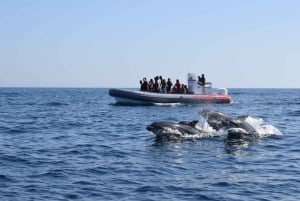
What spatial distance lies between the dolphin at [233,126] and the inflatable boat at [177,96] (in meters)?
21.8

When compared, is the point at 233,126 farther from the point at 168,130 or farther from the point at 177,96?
the point at 177,96

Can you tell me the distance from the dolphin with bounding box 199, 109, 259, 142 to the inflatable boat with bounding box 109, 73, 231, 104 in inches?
858

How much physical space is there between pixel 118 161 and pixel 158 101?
1193 inches

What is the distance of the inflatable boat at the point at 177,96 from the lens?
46594 millimetres

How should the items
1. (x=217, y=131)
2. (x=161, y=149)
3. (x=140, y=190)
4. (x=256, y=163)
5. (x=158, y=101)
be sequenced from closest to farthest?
(x=140, y=190)
(x=256, y=163)
(x=161, y=149)
(x=217, y=131)
(x=158, y=101)

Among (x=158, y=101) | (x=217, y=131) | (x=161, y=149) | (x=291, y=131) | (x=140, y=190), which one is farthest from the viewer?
(x=158, y=101)

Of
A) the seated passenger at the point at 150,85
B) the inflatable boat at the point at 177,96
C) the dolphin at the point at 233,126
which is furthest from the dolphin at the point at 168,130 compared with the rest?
the seated passenger at the point at 150,85

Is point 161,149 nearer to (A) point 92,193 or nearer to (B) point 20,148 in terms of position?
(B) point 20,148

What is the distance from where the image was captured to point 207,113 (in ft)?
81.5

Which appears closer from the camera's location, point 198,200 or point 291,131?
point 198,200

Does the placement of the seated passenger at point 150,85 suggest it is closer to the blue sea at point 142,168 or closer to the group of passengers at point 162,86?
the group of passengers at point 162,86

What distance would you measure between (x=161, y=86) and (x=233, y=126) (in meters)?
25.3

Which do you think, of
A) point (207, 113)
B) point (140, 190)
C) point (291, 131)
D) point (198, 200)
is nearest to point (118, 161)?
point (140, 190)

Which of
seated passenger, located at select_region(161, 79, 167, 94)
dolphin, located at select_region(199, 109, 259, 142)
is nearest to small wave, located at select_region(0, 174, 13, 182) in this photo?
dolphin, located at select_region(199, 109, 259, 142)
